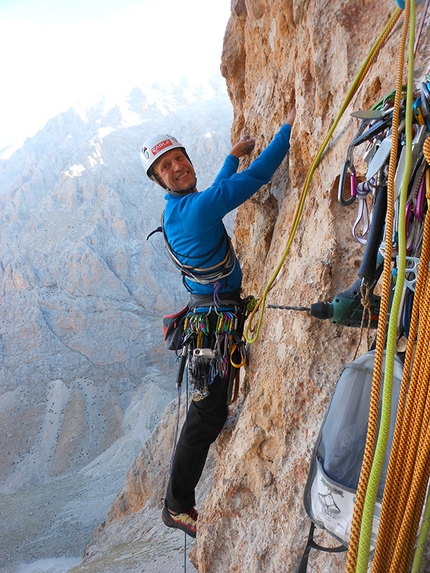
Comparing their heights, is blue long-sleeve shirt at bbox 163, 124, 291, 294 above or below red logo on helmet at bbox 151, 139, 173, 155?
below

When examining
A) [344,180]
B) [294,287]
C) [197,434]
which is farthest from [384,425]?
[197,434]

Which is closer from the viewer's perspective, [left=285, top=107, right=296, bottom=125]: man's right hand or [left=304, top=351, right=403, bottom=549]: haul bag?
[left=304, top=351, right=403, bottom=549]: haul bag

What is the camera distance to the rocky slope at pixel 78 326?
2025cm

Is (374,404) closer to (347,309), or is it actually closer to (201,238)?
(347,309)

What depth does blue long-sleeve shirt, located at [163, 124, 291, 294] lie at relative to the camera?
2596 mm

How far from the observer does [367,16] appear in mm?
2277

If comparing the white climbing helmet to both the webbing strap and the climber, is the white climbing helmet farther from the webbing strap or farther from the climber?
the webbing strap

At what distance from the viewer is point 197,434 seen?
309 cm

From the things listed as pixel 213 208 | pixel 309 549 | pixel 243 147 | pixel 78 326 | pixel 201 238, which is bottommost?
pixel 78 326

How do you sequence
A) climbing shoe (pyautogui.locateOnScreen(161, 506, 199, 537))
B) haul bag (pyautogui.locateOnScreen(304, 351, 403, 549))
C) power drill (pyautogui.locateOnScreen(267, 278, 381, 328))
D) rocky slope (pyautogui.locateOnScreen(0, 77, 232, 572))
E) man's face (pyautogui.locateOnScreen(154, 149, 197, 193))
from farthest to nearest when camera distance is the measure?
rocky slope (pyautogui.locateOnScreen(0, 77, 232, 572)), climbing shoe (pyautogui.locateOnScreen(161, 506, 199, 537)), man's face (pyautogui.locateOnScreen(154, 149, 197, 193)), power drill (pyautogui.locateOnScreen(267, 278, 381, 328)), haul bag (pyautogui.locateOnScreen(304, 351, 403, 549))

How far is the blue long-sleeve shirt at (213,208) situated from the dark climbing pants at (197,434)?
0.77 m

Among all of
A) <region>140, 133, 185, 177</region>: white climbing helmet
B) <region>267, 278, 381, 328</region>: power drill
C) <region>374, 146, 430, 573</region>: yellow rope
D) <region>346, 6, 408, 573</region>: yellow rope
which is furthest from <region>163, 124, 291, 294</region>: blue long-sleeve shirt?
Result: <region>374, 146, 430, 573</region>: yellow rope

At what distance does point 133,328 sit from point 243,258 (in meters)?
30.3

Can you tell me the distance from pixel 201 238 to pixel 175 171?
0.54 meters
